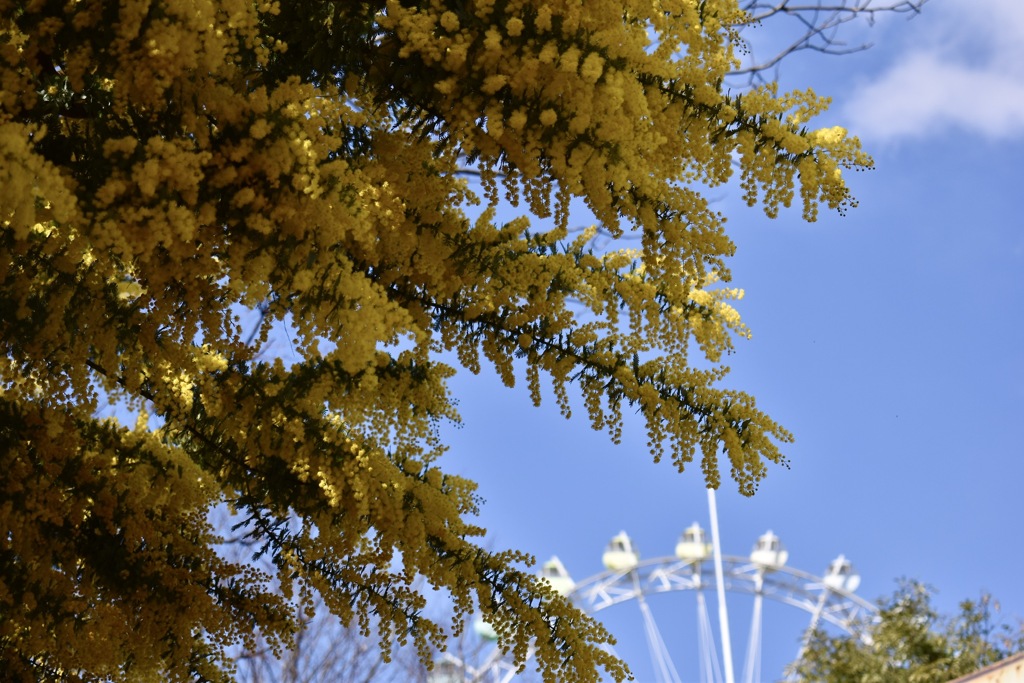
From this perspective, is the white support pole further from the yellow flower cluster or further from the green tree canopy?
the yellow flower cluster

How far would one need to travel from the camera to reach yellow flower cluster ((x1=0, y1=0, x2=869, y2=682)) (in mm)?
2783

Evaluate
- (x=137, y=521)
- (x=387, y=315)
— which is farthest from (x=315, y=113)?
(x=137, y=521)

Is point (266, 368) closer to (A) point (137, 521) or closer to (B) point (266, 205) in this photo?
(A) point (137, 521)

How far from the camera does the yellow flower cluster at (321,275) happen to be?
110 inches

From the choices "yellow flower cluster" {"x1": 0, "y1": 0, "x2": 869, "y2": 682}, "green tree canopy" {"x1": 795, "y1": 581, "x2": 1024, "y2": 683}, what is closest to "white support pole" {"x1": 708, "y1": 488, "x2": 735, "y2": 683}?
"green tree canopy" {"x1": 795, "y1": 581, "x2": 1024, "y2": 683}

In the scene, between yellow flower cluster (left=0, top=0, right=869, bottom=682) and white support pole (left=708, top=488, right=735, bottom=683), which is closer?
yellow flower cluster (left=0, top=0, right=869, bottom=682)

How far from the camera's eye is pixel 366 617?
402cm

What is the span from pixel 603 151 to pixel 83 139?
4.38ft

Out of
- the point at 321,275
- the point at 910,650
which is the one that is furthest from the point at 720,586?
the point at 321,275

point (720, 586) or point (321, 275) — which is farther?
point (720, 586)

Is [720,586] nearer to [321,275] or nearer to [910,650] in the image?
[910,650]

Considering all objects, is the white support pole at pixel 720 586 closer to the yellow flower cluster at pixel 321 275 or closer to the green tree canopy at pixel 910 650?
the green tree canopy at pixel 910 650

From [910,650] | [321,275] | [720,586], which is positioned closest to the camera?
[321,275]

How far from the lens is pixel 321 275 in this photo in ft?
9.08
